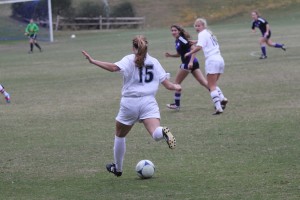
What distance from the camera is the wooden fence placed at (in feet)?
221

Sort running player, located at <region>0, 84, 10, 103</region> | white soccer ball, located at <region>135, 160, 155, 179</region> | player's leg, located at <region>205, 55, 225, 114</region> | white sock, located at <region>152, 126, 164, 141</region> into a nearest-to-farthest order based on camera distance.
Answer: white sock, located at <region>152, 126, 164, 141</region> < white soccer ball, located at <region>135, 160, 155, 179</region> < player's leg, located at <region>205, 55, 225, 114</region> < running player, located at <region>0, 84, 10, 103</region>

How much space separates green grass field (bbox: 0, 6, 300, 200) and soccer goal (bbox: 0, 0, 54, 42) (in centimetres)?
2931

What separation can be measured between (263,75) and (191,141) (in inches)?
455

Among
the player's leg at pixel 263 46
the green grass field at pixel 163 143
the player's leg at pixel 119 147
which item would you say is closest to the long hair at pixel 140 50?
the player's leg at pixel 119 147

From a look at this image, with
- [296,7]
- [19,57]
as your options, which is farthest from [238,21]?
[19,57]

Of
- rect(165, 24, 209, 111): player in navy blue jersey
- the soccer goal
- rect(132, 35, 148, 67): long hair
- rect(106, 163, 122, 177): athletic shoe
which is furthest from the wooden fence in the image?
rect(132, 35, 148, 67): long hair

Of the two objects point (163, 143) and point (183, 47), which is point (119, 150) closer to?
point (163, 143)

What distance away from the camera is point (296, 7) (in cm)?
6700

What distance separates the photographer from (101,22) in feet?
222

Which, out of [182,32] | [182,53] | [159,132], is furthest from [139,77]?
[182,53]

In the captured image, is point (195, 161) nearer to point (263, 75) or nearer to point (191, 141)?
point (191, 141)

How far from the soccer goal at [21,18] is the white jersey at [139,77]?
44369 millimetres

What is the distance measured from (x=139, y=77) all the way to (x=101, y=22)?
58.6 meters

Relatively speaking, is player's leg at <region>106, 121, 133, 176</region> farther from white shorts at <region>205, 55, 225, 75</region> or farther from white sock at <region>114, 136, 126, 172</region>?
white shorts at <region>205, 55, 225, 75</region>
